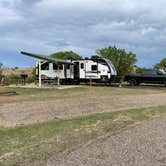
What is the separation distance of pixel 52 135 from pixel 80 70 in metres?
27.4

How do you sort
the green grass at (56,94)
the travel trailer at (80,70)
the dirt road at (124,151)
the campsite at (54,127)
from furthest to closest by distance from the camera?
1. the travel trailer at (80,70)
2. the green grass at (56,94)
3. the campsite at (54,127)
4. the dirt road at (124,151)

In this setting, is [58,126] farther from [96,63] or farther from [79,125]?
[96,63]

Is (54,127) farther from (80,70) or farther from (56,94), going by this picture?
(80,70)

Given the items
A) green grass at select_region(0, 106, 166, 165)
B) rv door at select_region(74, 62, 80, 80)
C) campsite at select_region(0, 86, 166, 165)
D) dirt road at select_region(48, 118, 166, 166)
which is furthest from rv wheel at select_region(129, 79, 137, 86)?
dirt road at select_region(48, 118, 166, 166)

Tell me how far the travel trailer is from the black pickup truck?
7.68ft

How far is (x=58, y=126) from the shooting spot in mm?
11938

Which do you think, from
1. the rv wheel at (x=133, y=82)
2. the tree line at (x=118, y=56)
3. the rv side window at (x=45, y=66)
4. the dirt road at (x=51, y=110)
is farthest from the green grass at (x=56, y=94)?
the tree line at (x=118, y=56)

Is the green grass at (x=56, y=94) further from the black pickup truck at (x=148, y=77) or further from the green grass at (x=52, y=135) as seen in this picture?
the black pickup truck at (x=148, y=77)

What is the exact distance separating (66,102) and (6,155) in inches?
444

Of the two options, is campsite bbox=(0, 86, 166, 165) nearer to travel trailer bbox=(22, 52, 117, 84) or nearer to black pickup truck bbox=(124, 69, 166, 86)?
travel trailer bbox=(22, 52, 117, 84)

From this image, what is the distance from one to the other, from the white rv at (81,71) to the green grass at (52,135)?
2213 centimetres

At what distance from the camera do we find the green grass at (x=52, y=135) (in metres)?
8.18

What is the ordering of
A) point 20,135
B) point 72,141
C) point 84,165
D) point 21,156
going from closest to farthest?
point 84,165 < point 21,156 < point 72,141 < point 20,135

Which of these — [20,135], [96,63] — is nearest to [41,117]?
[20,135]
